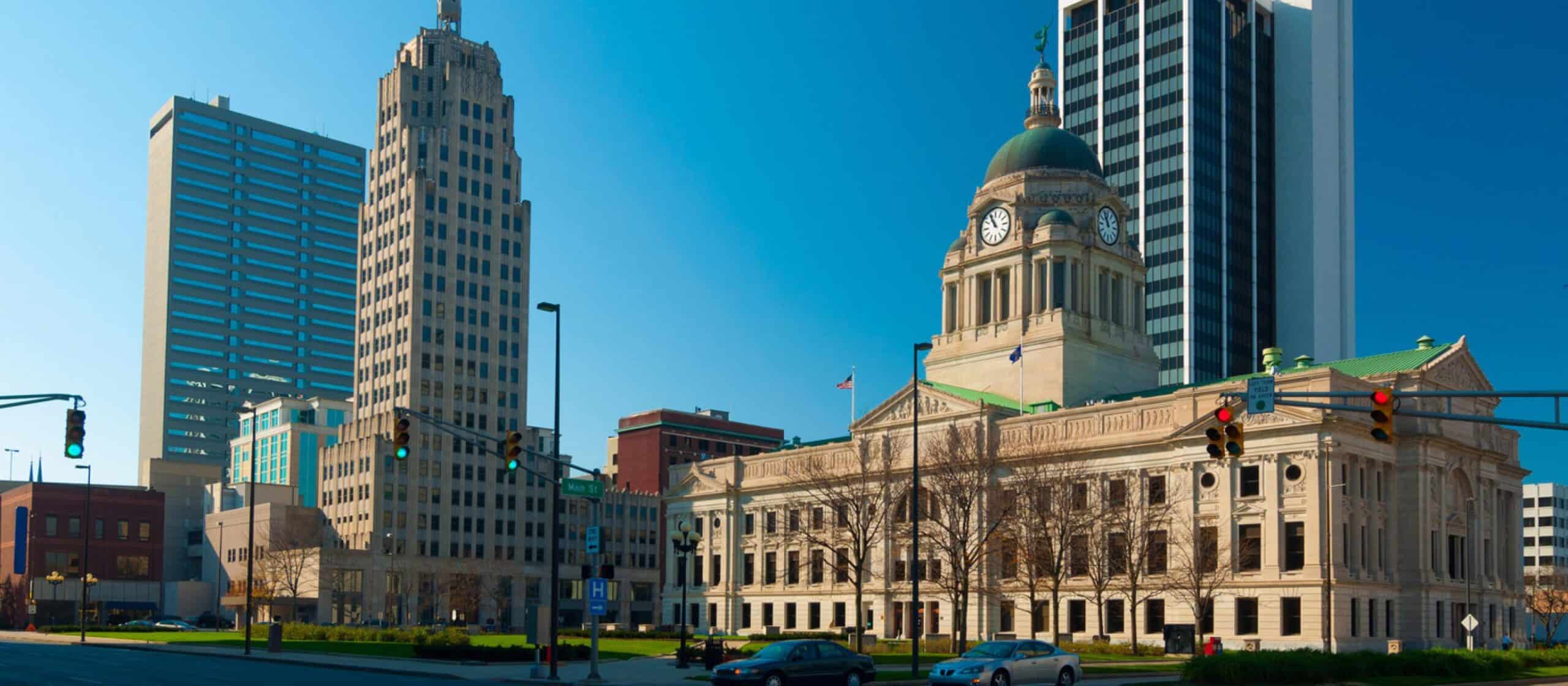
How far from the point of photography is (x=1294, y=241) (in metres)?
172

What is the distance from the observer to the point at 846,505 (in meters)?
102

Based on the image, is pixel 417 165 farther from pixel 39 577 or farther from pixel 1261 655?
pixel 1261 655

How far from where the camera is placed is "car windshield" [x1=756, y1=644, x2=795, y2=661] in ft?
136

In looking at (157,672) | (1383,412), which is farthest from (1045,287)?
(1383,412)

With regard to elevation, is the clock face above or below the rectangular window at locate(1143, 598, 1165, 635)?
above

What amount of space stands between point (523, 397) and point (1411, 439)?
3812 inches

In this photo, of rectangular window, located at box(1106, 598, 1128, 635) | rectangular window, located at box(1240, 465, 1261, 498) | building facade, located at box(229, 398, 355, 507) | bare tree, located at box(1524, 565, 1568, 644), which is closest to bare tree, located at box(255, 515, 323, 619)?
building facade, located at box(229, 398, 355, 507)

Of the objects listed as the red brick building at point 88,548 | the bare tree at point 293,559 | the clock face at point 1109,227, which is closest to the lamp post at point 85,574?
the red brick building at point 88,548

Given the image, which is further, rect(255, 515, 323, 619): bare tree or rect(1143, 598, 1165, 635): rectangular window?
rect(255, 515, 323, 619): bare tree

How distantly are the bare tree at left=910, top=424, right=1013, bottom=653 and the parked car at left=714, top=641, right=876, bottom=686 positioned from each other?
3155cm

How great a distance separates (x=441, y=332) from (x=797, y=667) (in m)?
116

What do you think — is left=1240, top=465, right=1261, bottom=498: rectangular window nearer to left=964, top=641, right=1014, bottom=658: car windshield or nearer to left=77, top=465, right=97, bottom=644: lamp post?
left=964, top=641, right=1014, bottom=658: car windshield

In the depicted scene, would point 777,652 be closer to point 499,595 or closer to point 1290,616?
point 1290,616

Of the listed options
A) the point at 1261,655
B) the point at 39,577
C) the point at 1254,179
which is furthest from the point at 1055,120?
the point at 39,577
